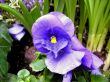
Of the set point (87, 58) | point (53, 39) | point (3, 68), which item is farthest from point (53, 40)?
point (3, 68)

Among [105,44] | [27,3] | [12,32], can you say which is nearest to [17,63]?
[12,32]

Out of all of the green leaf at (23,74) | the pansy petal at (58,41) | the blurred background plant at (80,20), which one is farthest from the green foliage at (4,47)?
the pansy petal at (58,41)

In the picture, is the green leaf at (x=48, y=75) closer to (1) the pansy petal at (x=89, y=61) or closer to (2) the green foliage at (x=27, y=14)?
(1) the pansy petal at (x=89, y=61)

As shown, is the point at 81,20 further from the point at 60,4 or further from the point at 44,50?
the point at 44,50

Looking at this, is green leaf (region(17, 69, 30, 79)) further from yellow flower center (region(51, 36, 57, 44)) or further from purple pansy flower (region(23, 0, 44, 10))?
purple pansy flower (region(23, 0, 44, 10))

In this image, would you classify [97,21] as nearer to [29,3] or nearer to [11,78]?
[29,3]

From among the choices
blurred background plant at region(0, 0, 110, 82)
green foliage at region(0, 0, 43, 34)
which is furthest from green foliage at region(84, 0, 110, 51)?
green foliage at region(0, 0, 43, 34)
